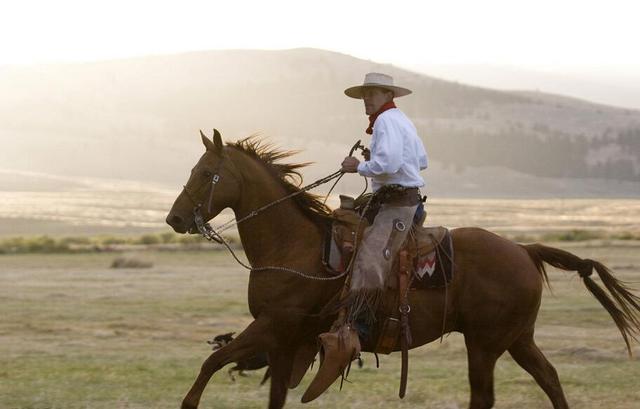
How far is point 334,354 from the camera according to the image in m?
9.10

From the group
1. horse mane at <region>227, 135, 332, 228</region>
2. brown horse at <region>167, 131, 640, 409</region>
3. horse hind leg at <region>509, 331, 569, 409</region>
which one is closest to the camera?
brown horse at <region>167, 131, 640, 409</region>

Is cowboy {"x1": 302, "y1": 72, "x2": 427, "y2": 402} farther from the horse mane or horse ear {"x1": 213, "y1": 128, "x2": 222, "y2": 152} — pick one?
horse ear {"x1": 213, "y1": 128, "x2": 222, "y2": 152}

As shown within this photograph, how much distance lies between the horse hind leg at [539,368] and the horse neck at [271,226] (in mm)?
1967

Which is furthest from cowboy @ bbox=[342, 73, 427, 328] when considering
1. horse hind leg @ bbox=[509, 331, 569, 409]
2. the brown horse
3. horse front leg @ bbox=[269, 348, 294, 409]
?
horse hind leg @ bbox=[509, 331, 569, 409]

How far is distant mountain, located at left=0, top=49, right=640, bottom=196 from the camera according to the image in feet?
470

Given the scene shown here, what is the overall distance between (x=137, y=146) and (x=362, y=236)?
138 m

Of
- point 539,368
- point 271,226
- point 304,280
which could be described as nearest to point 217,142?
point 271,226

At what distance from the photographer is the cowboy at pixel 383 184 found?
29.9ft

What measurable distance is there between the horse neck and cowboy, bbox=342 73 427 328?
0.49 m

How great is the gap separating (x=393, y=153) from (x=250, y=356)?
1.93m

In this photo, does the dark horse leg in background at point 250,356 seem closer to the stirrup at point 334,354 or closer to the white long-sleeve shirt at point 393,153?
the stirrup at point 334,354

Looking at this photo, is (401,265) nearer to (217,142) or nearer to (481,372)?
(481,372)

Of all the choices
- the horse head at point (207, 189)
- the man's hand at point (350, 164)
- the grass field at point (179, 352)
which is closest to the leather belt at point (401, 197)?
the man's hand at point (350, 164)

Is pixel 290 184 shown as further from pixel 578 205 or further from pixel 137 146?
pixel 137 146
